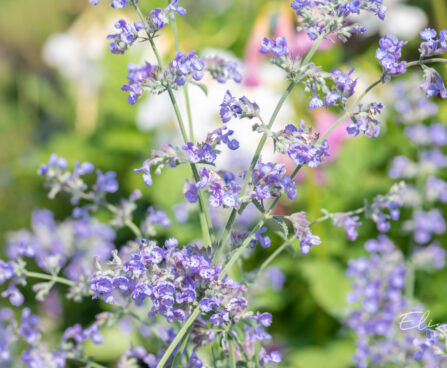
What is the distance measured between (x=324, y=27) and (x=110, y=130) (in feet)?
7.90

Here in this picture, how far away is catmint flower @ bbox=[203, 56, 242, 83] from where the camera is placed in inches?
32.2

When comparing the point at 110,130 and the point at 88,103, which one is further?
the point at 88,103

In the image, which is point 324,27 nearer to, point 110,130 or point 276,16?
point 276,16

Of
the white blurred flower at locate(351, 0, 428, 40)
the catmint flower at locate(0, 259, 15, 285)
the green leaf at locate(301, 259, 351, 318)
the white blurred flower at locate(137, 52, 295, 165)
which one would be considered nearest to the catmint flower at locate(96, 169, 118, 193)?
the catmint flower at locate(0, 259, 15, 285)

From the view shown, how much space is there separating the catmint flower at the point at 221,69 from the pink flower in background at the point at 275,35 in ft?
3.71

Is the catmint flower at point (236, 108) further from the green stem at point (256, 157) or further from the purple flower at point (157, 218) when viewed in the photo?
the purple flower at point (157, 218)

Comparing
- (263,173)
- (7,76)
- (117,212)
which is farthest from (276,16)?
(7,76)

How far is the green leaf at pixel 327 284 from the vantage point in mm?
1924

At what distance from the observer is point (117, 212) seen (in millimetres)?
884

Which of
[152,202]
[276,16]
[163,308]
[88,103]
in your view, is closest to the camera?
[163,308]

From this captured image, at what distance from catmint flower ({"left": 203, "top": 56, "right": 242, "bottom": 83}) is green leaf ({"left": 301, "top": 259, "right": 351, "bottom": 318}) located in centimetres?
119

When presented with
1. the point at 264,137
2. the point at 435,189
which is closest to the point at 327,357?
the point at 435,189

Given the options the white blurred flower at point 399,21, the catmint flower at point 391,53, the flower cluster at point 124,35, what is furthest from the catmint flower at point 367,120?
the white blurred flower at point 399,21

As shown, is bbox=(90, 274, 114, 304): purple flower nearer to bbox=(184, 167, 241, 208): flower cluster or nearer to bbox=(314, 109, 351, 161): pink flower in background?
bbox=(184, 167, 241, 208): flower cluster
